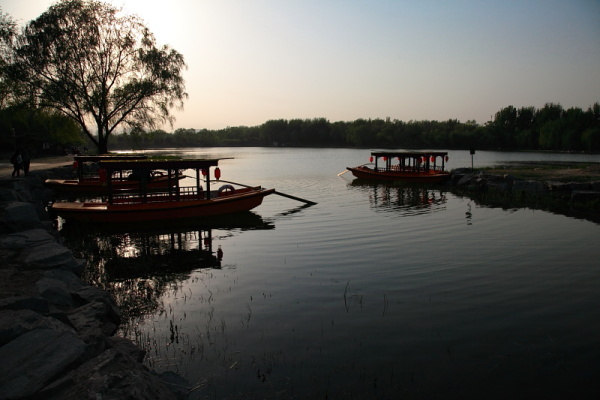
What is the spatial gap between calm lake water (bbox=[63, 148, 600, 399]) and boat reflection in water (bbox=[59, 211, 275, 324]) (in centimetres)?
7

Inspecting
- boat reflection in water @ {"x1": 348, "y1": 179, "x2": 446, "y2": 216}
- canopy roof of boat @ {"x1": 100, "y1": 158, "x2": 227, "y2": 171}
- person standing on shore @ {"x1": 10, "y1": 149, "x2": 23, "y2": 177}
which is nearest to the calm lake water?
canopy roof of boat @ {"x1": 100, "y1": 158, "x2": 227, "y2": 171}

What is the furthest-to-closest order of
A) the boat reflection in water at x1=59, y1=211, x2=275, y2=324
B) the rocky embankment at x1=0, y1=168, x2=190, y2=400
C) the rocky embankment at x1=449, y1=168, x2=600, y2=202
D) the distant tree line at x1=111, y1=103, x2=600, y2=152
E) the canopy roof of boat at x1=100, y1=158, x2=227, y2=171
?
1. the distant tree line at x1=111, y1=103, x2=600, y2=152
2. the rocky embankment at x1=449, y1=168, x2=600, y2=202
3. the canopy roof of boat at x1=100, y1=158, x2=227, y2=171
4. the boat reflection in water at x1=59, y1=211, x2=275, y2=324
5. the rocky embankment at x1=0, y1=168, x2=190, y2=400

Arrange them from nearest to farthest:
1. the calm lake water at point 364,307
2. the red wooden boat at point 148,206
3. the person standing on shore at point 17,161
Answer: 1. the calm lake water at point 364,307
2. the red wooden boat at point 148,206
3. the person standing on shore at point 17,161

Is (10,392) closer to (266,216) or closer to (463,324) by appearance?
(463,324)

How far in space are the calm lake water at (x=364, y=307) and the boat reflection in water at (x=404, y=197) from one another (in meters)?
4.95

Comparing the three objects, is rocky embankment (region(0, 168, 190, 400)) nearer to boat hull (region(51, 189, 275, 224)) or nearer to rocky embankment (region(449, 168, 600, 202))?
boat hull (region(51, 189, 275, 224))

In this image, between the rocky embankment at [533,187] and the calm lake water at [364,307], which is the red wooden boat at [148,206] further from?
the rocky embankment at [533,187]

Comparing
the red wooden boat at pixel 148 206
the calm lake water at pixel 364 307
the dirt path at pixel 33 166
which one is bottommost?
the calm lake water at pixel 364 307

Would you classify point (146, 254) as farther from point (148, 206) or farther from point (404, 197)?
point (404, 197)

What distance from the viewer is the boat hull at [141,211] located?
55.9 ft

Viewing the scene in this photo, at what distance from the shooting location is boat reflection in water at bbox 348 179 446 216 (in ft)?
71.8

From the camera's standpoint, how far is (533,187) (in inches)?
974

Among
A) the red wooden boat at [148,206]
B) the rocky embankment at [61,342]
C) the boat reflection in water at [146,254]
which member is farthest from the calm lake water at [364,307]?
the red wooden boat at [148,206]

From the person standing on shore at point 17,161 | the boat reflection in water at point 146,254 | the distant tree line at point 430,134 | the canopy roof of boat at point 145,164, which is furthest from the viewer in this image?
the distant tree line at point 430,134
